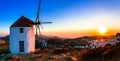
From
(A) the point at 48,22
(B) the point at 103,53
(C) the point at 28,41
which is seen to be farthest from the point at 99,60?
(A) the point at 48,22

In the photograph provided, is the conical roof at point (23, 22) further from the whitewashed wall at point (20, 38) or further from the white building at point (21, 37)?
the whitewashed wall at point (20, 38)

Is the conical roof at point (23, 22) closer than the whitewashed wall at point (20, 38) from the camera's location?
No

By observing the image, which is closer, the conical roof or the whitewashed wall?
the whitewashed wall

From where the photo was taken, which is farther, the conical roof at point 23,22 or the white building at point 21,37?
the conical roof at point 23,22

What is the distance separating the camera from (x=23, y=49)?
42.2 meters

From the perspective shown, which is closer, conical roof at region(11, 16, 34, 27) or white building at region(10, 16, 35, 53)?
white building at region(10, 16, 35, 53)

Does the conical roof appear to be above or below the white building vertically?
above

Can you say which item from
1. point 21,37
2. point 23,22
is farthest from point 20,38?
point 23,22

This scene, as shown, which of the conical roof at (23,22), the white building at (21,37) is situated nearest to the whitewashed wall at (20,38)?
the white building at (21,37)

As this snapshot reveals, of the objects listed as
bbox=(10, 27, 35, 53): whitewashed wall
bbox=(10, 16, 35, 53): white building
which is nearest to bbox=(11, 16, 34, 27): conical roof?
bbox=(10, 16, 35, 53): white building

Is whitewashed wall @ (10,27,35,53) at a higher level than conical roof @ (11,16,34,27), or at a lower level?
lower

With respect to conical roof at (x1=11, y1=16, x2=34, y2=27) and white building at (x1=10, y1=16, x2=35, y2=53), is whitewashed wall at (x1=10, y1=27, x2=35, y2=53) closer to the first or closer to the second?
white building at (x1=10, y1=16, x2=35, y2=53)

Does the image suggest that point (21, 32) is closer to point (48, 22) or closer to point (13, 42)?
point (13, 42)

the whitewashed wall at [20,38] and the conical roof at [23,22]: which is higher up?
the conical roof at [23,22]
